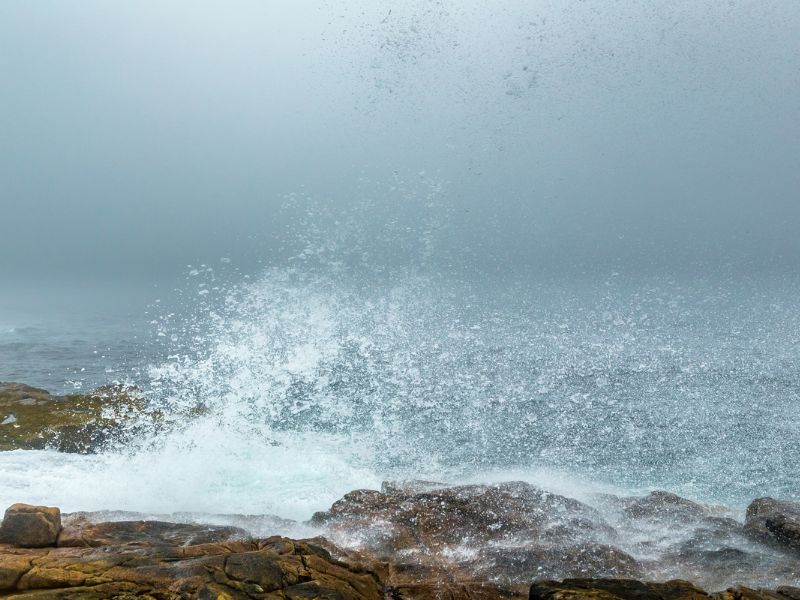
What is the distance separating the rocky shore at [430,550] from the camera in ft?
24.9

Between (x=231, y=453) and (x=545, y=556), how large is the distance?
11315 mm

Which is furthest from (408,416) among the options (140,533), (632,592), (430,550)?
(632,592)

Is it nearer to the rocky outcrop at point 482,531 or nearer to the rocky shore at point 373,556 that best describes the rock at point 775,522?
the rocky shore at point 373,556

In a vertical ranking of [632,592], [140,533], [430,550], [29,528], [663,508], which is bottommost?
[632,592]

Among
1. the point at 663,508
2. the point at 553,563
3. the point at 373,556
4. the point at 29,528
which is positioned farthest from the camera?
the point at 663,508

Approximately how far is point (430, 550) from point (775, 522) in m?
7.46

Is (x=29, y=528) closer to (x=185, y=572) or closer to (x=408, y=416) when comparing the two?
(x=185, y=572)

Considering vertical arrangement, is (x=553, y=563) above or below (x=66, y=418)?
below

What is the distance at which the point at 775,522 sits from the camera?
11.8 m

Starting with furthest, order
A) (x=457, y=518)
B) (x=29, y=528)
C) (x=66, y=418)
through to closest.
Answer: (x=66, y=418) < (x=457, y=518) < (x=29, y=528)

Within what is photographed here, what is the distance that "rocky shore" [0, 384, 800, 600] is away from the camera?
7586 mm

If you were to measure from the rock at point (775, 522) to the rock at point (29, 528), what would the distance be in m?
13.8

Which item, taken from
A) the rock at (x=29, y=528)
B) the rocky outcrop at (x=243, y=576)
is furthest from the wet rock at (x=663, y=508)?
the rock at (x=29, y=528)

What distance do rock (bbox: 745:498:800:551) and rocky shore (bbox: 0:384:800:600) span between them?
0.11 feet
